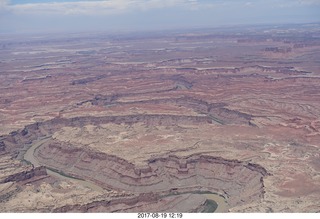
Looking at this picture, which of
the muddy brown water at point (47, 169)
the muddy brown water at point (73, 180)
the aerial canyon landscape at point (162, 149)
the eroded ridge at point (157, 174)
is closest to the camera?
the aerial canyon landscape at point (162, 149)

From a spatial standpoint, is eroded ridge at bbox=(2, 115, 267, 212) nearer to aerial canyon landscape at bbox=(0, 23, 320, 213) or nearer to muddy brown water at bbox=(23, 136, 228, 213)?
aerial canyon landscape at bbox=(0, 23, 320, 213)

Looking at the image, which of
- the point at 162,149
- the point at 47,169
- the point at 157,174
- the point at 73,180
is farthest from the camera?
the point at 47,169

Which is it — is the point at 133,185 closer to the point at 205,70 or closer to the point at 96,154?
the point at 96,154

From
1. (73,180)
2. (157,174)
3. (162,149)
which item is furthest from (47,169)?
(157,174)

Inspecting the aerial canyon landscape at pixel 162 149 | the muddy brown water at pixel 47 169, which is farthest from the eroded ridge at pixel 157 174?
the muddy brown water at pixel 47 169

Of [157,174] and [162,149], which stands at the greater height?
[162,149]

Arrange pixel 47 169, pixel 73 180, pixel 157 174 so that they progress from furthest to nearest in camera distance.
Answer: pixel 47 169 < pixel 73 180 < pixel 157 174

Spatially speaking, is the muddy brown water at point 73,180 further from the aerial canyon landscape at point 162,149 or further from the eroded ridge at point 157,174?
the eroded ridge at point 157,174

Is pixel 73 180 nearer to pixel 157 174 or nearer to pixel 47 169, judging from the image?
pixel 47 169

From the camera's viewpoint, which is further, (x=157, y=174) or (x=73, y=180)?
(x=73, y=180)

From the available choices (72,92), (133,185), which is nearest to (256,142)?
(133,185)

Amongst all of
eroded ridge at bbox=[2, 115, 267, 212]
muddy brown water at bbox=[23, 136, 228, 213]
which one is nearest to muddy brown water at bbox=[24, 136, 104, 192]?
muddy brown water at bbox=[23, 136, 228, 213]
